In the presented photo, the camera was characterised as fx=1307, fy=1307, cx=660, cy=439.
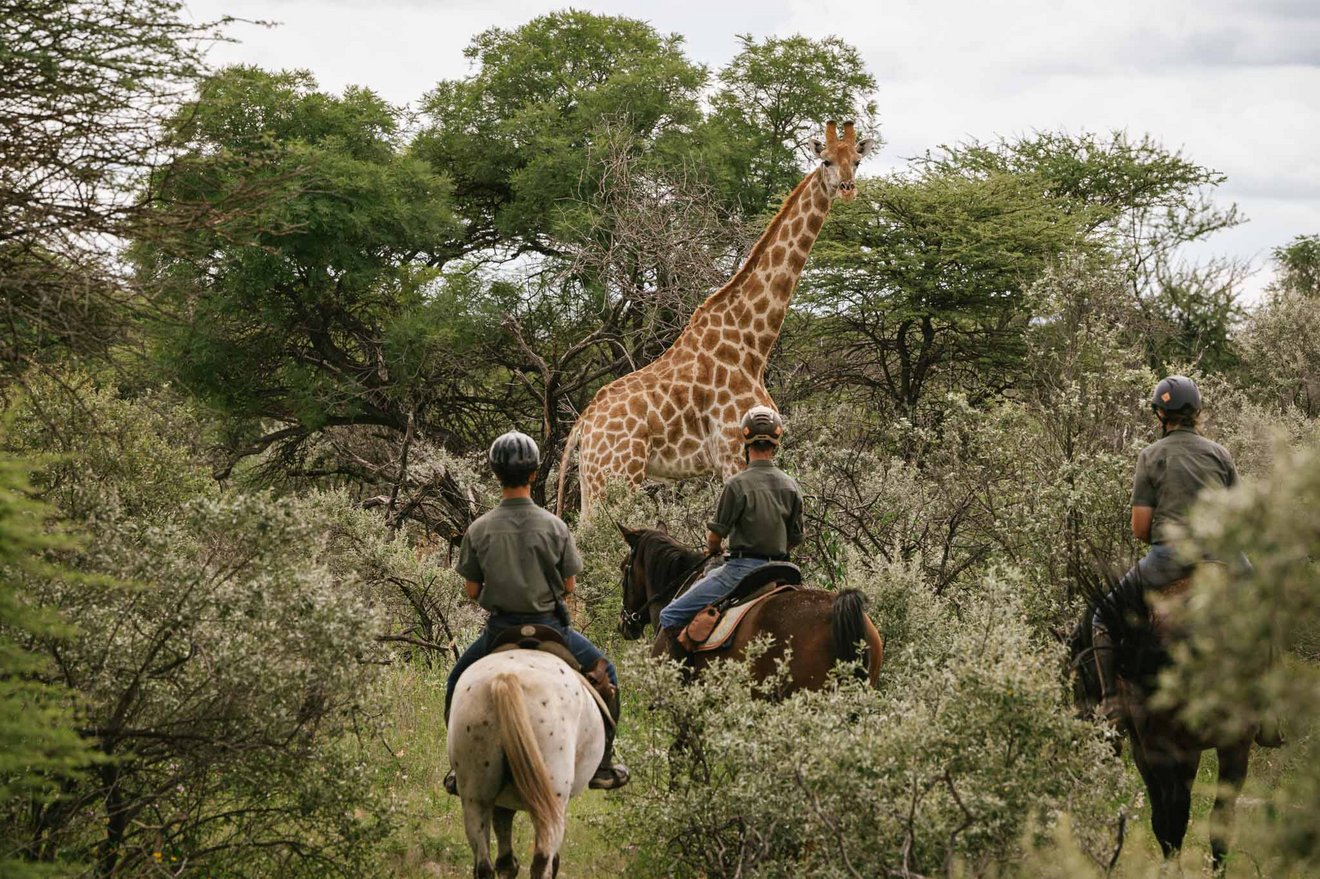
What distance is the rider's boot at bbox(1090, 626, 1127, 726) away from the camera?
6.92 m

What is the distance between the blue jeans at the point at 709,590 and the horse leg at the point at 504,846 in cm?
209

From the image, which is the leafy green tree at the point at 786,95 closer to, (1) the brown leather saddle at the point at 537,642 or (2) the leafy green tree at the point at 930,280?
(2) the leafy green tree at the point at 930,280

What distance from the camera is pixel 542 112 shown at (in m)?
24.3

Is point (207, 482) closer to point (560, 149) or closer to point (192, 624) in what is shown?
point (192, 624)

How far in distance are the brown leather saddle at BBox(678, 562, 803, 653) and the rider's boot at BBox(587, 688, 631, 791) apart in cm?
98

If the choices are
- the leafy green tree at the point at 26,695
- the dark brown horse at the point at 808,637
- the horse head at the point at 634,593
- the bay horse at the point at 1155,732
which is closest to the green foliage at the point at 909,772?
the dark brown horse at the point at 808,637

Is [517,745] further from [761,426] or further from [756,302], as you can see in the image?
[756,302]

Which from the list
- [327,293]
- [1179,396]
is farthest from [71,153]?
[327,293]

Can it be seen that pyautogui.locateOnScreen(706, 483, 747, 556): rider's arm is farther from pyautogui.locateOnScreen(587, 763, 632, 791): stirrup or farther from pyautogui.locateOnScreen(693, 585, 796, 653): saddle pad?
pyautogui.locateOnScreen(587, 763, 632, 791): stirrup

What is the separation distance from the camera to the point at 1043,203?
24.0 m

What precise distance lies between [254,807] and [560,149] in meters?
18.0

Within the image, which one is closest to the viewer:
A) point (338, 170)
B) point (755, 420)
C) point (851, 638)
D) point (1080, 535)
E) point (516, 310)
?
point (851, 638)

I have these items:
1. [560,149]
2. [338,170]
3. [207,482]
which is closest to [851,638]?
[207,482]

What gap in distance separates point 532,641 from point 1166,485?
11.4ft
